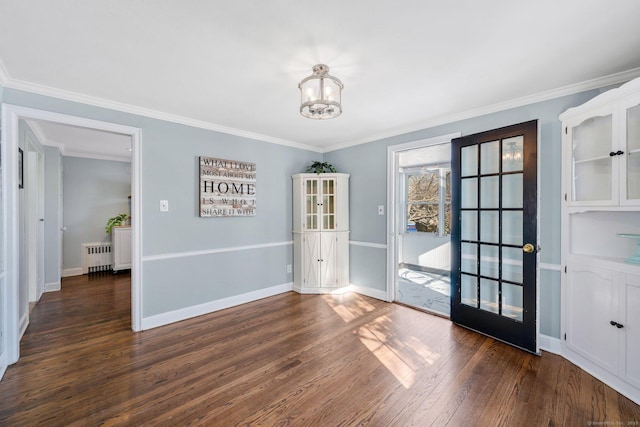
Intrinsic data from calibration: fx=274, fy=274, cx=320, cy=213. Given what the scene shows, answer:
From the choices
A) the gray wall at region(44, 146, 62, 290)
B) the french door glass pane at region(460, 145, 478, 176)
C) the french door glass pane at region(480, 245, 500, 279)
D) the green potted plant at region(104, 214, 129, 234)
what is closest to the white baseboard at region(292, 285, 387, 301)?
the french door glass pane at region(480, 245, 500, 279)

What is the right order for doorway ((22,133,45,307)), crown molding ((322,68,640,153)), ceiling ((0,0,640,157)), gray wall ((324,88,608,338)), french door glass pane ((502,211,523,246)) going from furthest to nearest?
doorway ((22,133,45,307))
french door glass pane ((502,211,523,246))
gray wall ((324,88,608,338))
crown molding ((322,68,640,153))
ceiling ((0,0,640,157))

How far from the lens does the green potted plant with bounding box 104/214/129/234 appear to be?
18.3 ft

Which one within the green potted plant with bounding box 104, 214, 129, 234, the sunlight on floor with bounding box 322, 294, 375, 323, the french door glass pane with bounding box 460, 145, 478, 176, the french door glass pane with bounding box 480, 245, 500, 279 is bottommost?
the sunlight on floor with bounding box 322, 294, 375, 323

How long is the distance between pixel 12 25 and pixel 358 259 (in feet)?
13.0

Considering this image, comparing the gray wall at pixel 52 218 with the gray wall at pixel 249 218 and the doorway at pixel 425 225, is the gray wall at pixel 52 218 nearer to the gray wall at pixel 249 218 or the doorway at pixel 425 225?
the gray wall at pixel 249 218

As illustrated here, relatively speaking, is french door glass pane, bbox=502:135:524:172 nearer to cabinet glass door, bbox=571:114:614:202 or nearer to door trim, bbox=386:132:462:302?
cabinet glass door, bbox=571:114:614:202

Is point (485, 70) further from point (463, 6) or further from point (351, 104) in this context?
point (351, 104)

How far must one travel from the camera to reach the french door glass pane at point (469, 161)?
2873mm

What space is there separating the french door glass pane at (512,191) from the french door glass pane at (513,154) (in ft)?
0.25

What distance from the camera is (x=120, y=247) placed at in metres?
5.46

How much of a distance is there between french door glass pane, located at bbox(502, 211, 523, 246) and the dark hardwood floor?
100 cm

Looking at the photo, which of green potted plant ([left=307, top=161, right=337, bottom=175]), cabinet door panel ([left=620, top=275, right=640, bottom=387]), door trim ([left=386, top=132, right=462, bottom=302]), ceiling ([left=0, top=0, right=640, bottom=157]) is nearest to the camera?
ceiling ([left=0, top=0, right=640, bottom=157])

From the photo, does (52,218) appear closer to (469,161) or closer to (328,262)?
(328,262)

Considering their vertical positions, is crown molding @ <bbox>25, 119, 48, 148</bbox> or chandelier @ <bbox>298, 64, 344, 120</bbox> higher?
crown molding @ <bbox>25, 119, 48, 148</bbox>
